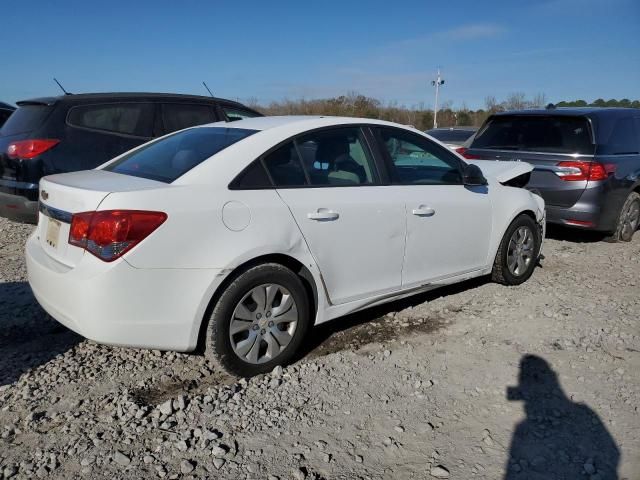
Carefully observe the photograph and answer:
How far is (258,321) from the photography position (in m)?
3.24

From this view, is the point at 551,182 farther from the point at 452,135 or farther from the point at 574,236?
the point at 452,135

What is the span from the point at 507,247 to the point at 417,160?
4.42 feet

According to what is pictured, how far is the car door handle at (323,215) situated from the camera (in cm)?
336

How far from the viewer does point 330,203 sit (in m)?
3.46

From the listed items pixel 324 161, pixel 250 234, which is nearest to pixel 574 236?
pixel 324 161

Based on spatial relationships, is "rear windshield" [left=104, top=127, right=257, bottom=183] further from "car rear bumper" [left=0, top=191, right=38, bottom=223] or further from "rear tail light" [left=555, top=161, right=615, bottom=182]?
"rear tail light" [left=555, top=161, right=615, bottom=182]

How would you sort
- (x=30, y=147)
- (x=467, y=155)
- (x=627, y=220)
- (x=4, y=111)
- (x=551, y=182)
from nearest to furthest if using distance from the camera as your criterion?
(x=30, y=147), (x=551, y=182), (x=627, y=220), (x=467, y=155), (x=4, y=111)

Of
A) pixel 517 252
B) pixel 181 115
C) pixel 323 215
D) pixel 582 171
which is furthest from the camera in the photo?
pixel 181 115

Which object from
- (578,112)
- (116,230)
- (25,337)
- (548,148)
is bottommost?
(25,337)

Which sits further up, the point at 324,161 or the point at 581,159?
the point at 581,159

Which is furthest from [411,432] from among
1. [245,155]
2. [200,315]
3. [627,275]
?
[627,275]

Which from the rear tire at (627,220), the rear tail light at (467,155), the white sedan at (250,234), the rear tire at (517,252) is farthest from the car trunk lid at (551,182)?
the white sedan at (250,234)

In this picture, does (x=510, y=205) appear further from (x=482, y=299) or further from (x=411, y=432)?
(x=411, y=432)

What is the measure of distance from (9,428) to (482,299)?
12.2 ft
